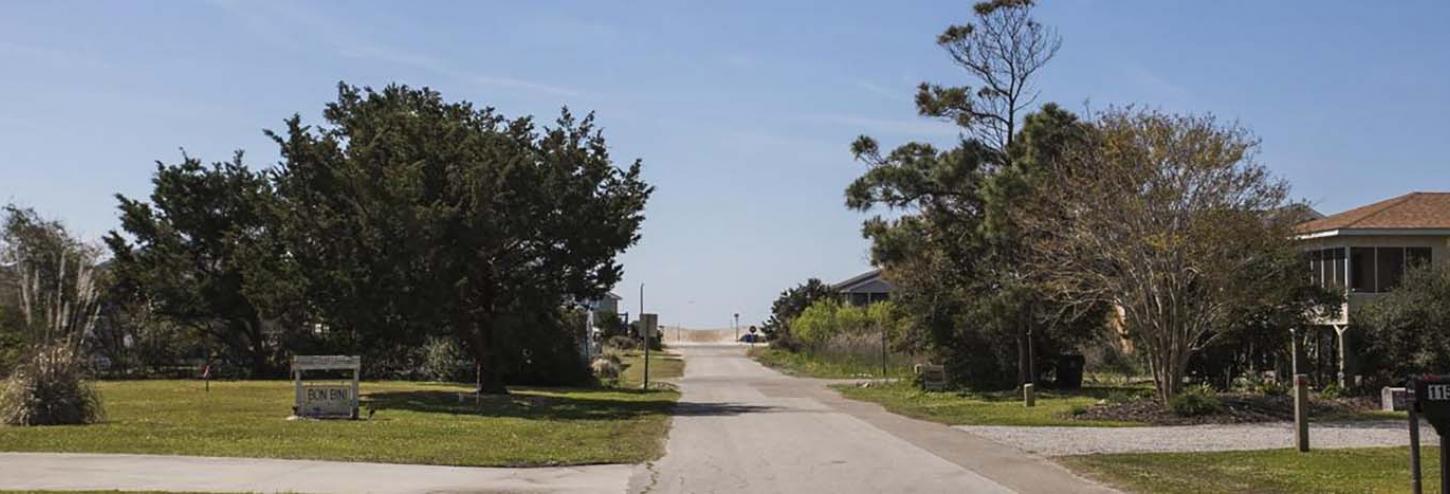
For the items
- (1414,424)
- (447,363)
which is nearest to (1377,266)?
(1414,424)

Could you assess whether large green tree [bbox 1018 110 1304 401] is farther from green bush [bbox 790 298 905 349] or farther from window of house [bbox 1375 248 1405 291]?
green bush [bbox 790 298 905 349]

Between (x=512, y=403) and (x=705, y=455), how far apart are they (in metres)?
14.8

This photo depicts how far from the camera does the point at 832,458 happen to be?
19891 millimetres

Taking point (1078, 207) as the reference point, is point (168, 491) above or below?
below

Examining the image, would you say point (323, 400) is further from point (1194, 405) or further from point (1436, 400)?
point (1436, 400)

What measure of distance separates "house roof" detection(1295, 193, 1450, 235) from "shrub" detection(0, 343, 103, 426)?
2959 centimetres

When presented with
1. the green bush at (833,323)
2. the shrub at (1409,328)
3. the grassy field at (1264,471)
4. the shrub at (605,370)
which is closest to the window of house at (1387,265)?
the shrub at (1409,328)

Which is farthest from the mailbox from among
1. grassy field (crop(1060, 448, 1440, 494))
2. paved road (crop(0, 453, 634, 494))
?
paved road (crop(0, 453, 634, 494))

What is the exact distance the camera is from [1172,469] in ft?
59.5

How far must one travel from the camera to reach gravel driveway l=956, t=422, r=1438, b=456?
21.6 meters

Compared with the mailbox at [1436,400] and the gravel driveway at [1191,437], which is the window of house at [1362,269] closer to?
the gravel driveway at [1191,437]

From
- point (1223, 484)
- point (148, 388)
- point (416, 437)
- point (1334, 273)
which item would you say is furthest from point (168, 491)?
point (1334, 273)

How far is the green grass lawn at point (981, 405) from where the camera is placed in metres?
28.7

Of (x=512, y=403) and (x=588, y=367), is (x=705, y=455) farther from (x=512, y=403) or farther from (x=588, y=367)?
(x=588, y=367)
